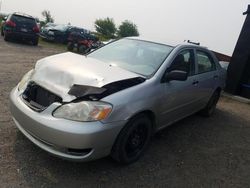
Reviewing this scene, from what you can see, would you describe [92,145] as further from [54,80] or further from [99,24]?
[99,24]

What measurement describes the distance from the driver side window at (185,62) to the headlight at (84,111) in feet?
A: 5.15

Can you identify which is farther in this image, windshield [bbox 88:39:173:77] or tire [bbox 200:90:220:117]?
tire [bbox 200:90:220:117]

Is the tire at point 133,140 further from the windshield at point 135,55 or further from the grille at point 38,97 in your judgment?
the grille at point 38,97

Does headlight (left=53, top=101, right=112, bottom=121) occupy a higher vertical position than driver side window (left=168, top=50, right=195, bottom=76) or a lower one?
lower

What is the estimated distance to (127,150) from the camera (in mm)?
4195

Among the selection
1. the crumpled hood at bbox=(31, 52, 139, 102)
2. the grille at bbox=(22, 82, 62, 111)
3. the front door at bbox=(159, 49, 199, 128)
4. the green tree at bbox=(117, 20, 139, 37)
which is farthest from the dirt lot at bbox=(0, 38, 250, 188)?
the green tree at bbox=(117, 20, 139, 37)

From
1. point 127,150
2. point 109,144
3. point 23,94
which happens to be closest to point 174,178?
point 127,150

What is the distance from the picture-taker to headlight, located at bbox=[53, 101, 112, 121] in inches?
139

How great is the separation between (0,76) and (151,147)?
189 inches

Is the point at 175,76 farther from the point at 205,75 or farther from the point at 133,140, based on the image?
the point at 205,75

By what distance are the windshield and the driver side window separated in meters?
0.18

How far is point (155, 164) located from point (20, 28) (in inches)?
586

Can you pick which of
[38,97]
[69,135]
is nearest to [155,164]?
[69,135]

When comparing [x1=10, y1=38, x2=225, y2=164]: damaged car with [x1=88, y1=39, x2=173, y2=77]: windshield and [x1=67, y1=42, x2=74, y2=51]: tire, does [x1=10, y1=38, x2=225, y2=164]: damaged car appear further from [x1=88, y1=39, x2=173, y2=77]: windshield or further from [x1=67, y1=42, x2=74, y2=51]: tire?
[x1=67, y1=42, x2=74, y2=51]: tire
